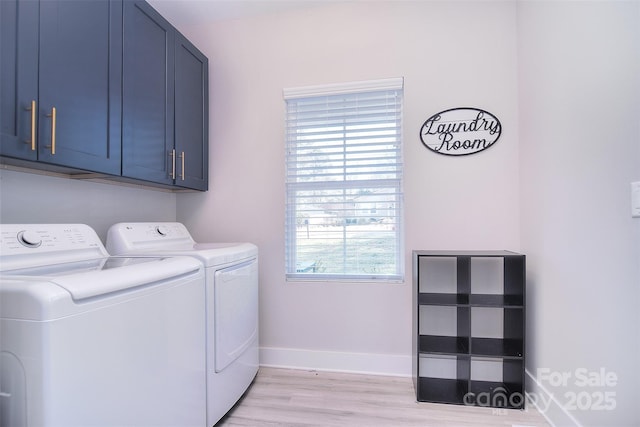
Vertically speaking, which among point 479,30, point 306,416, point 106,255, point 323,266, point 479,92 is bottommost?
point 306,416

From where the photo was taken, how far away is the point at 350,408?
169 centimetres

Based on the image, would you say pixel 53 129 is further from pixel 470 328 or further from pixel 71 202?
pixel 470 328

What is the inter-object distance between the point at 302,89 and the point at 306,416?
2.12m

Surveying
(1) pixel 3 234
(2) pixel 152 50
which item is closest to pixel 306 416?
(1) pixel 3 234

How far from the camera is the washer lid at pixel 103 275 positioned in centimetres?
83

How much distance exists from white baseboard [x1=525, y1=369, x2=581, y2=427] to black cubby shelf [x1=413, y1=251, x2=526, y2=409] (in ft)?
0.30

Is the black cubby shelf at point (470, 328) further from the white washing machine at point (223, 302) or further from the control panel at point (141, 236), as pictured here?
the control panel at point (141, 236)

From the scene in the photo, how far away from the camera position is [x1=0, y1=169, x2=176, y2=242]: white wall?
135 cm

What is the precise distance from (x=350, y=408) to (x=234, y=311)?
88cm

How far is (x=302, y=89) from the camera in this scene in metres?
2.16

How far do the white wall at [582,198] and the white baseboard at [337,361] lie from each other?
0.81m

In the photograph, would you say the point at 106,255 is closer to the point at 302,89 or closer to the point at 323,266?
the point at 323,266

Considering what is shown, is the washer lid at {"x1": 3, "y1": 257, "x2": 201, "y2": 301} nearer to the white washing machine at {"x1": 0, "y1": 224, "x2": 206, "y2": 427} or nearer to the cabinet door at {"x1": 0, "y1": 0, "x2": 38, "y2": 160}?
the white washing machine at {"x1": 0, "y1": 224, "x2": 206, "y2": 427}

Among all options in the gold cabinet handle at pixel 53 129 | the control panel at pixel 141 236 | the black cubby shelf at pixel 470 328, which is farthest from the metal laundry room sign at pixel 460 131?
the gold cabinet handle at pixel 53 129
